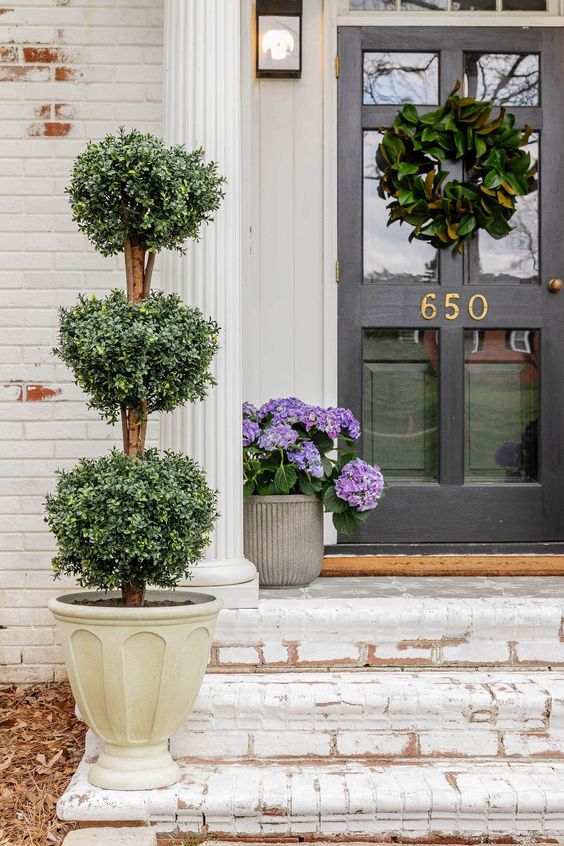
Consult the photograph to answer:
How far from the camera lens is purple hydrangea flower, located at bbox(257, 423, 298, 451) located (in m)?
3.05

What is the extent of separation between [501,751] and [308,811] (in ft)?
1.88

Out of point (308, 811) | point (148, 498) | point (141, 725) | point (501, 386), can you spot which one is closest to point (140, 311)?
point (148, 498)

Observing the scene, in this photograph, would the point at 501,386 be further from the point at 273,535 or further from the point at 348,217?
the point at 273,535

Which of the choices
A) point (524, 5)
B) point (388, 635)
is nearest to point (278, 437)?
point (388, 635)

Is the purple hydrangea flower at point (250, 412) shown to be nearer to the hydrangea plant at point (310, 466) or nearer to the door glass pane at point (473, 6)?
the hydrangea plant at point (310, 466)

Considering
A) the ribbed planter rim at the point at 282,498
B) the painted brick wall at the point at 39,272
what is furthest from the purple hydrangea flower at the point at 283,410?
the painted brick wall at the point at 39,272

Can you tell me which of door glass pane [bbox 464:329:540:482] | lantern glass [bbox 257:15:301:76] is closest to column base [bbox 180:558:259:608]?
door glass pane [bbox 464:329:540:482]

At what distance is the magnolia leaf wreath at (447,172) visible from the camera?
362 centimetres

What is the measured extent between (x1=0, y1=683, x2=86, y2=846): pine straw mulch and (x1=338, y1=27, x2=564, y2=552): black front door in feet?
4.06

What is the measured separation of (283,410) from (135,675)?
108 centimetres

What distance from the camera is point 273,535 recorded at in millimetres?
3051

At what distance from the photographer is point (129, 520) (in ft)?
7.39

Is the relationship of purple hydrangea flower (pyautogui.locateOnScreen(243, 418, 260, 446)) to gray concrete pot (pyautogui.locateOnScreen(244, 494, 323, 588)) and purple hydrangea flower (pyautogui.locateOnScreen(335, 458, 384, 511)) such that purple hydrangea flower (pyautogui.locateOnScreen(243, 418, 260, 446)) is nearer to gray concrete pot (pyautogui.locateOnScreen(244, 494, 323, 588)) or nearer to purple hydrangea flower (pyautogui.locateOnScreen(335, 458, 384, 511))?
gray concrete pot (pyautogui.locateOnScreen(244, 494, 323, 588))

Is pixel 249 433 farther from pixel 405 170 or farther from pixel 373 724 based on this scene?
pixel 405 170
